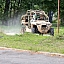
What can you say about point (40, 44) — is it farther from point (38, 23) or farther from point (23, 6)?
point (23, 6)

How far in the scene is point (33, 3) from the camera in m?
41.9

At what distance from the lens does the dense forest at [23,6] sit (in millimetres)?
41287

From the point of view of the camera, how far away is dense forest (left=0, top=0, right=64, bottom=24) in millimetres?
41287

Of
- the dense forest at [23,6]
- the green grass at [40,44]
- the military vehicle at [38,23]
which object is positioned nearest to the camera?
the green grass at [40,44]

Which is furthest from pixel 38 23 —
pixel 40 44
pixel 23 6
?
pixel 23 6

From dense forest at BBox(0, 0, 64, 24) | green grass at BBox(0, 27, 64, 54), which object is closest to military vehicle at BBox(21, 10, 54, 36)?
green grass at BBox(0, 27, 64, 54)

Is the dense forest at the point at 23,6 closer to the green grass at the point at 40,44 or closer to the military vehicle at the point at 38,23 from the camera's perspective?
the military vehicle at the point at 38,23

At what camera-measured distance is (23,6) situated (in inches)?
1662

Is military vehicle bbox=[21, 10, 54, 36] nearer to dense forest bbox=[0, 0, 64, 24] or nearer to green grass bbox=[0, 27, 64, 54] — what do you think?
green grass bbox=[0, 27, 64, 54]

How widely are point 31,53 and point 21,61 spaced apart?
2214 millimetres

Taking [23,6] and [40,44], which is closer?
[40,44]

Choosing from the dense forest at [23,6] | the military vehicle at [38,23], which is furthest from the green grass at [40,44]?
→ the dense forest at [23,6]

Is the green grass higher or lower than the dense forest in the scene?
lower

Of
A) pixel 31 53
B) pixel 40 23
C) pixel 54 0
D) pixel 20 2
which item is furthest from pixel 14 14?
pixel 31 53
